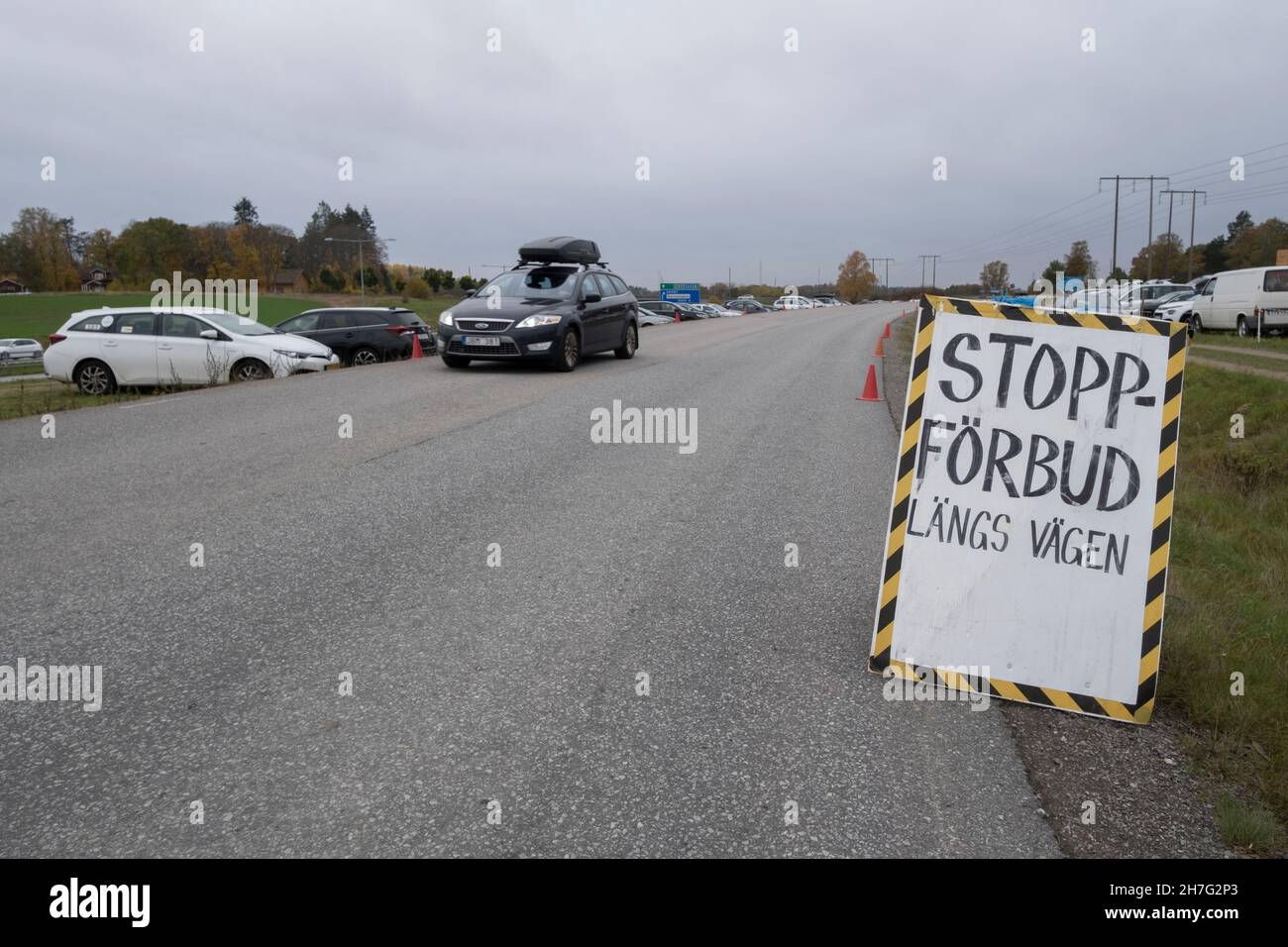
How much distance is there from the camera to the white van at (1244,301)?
79.6 ft

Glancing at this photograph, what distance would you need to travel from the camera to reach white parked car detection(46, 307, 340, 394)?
1466 cm

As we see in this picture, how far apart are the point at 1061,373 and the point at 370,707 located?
130 inches

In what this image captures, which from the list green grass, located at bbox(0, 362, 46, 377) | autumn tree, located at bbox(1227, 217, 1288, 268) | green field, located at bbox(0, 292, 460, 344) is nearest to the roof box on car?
green grass, located at bbox(0, 362, 46, 377)

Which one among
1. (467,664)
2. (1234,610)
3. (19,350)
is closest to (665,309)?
(19,350)

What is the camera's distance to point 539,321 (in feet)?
50.4

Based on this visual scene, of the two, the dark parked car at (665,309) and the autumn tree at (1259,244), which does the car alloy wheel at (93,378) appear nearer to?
the dark parked car at (665,309)

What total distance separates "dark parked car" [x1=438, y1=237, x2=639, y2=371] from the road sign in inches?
2039

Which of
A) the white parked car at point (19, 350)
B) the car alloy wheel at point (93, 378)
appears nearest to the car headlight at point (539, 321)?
the car alloy wheel at point (93, 378)

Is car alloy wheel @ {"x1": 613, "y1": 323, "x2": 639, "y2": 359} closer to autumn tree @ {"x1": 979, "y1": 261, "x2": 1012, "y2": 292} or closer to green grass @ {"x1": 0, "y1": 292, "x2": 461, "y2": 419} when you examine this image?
green grass @ {"x1": 0, "y1": 292, "x2": 461, "y2": 419}

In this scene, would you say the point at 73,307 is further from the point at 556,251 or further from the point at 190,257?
the point at 556,251

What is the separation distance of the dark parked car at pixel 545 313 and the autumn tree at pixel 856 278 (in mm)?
137366

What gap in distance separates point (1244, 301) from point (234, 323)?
2541 centimetres

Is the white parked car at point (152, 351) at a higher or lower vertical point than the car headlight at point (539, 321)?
lower
